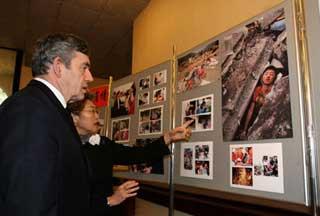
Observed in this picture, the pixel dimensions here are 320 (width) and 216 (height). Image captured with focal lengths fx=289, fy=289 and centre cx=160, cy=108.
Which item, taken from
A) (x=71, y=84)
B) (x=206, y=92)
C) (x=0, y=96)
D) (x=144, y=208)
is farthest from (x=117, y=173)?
(x=0, y=96)

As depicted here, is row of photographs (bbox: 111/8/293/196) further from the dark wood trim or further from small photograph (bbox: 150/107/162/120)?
small photograph (bbox: 150/107/162/120)

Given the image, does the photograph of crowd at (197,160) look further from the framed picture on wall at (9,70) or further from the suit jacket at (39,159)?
the framed picture on wall at (9,70)

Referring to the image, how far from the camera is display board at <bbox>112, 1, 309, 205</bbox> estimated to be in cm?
112

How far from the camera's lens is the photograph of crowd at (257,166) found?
1145 millimetres

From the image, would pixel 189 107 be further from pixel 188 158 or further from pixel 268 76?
pixel 268 76

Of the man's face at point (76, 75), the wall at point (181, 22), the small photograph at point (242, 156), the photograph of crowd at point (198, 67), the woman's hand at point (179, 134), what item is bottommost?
the small photograph at point (242, 156)

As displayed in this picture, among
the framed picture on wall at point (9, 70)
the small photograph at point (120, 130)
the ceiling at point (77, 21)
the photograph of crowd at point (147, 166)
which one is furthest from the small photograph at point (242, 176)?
the framed picture on wall at point (9, 70)

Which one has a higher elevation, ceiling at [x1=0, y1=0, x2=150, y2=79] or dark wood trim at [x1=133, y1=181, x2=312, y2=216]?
ceiling at [x1=0, y1=0, x2=150, y2=79]

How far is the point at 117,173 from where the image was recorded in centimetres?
227

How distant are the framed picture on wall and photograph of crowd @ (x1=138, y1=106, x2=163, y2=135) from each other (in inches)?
168

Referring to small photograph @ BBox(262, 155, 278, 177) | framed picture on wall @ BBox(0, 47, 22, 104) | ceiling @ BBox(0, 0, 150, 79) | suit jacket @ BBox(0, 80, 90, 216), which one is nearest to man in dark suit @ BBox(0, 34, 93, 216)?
suit jacket @ BBox(0, 80, 90, 216)

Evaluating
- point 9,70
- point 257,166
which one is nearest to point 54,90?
point 257,166

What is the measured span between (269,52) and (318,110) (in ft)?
1.06

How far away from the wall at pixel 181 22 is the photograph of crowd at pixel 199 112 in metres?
0.66
